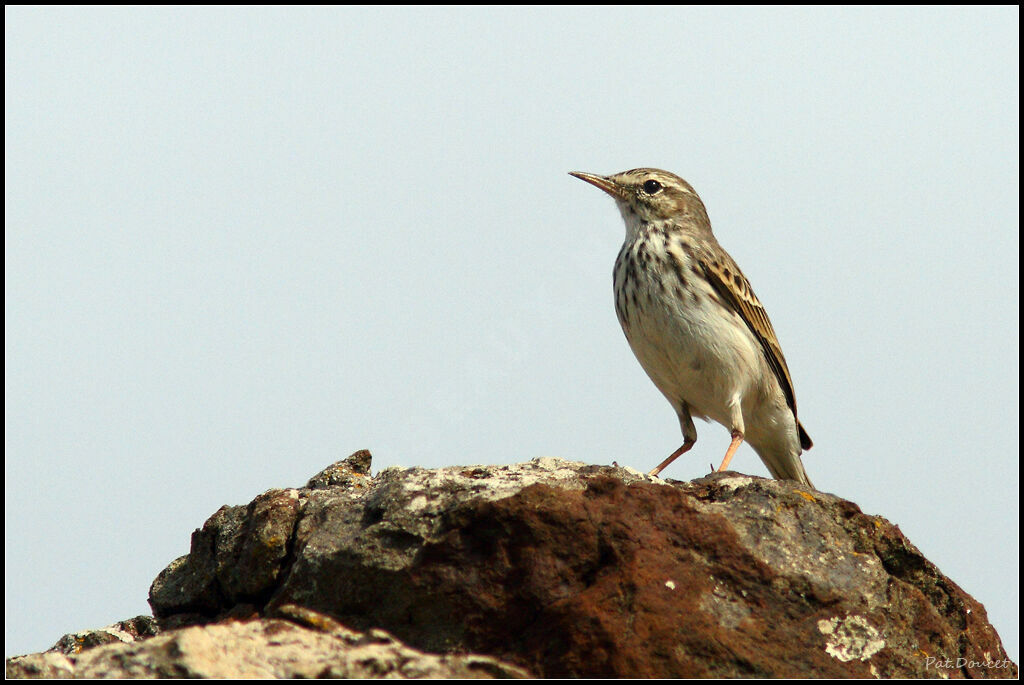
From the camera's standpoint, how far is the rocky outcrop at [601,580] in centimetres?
452

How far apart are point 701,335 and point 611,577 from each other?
426 centimetres

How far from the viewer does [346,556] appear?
5020 mm

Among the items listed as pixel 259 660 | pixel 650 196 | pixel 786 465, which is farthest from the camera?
pixel 650 196

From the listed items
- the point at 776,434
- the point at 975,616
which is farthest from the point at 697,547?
the point at 776,434

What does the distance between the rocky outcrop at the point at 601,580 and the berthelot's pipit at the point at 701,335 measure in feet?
10.6

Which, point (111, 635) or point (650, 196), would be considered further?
point (650, 196)

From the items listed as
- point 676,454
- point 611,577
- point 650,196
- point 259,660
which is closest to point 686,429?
point 676,454

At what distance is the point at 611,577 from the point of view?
186 inches

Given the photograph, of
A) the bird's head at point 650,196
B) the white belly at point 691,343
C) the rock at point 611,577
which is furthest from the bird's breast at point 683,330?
the rock at point 611,577

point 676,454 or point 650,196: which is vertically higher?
point 650,196

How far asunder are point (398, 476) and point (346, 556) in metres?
0.73

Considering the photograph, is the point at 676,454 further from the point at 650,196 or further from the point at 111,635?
the point at 111,635

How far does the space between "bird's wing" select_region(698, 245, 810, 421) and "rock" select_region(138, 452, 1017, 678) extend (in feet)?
12.0

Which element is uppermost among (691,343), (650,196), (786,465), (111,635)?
(650,196)
